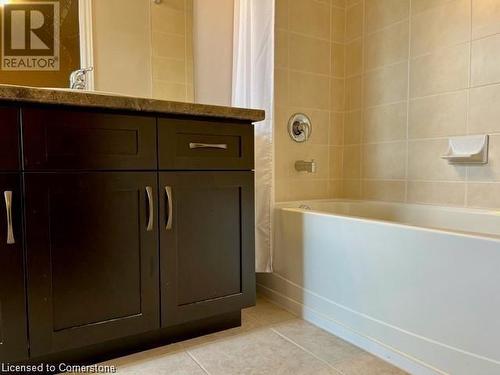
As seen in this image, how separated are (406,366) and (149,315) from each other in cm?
91

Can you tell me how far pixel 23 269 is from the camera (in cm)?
105

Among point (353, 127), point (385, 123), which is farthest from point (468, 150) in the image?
point (353, 127)

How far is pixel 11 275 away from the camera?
1.03 metres

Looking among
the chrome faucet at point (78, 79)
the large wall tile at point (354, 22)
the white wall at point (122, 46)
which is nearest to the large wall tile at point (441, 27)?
the large wall tile at point (354, 22)

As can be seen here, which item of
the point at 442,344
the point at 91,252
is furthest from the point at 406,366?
the point at 91,252

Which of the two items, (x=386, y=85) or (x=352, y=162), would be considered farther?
(x=352, y=162)

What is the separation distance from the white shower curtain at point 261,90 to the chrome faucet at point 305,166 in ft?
1.09

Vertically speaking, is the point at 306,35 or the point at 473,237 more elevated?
the point at 306,35

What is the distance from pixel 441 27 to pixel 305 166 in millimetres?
960

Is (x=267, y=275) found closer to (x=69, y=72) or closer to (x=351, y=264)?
(x=351, y=264)

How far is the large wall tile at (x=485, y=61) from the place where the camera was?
4.92ft

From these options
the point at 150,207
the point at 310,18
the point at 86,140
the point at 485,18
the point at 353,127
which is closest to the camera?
the point at 86,140

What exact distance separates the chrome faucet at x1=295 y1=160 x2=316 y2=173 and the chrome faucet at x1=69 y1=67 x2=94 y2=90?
119 centimetres

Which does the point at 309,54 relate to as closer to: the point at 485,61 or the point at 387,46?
the point at 387,46
